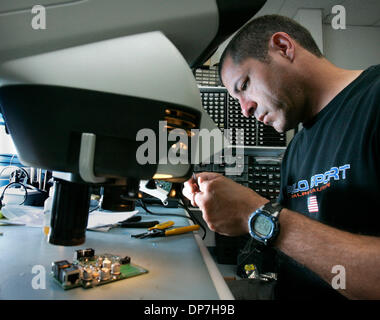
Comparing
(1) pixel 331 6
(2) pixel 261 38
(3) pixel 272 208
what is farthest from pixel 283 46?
(1) pixel 331 6

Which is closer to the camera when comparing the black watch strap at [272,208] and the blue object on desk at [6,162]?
the black watch strap at [272,208]

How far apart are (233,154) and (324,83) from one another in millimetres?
716

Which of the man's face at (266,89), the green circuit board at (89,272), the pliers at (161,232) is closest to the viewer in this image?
the green circuit board at (89,272)

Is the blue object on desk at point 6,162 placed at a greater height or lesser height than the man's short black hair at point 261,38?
lesser

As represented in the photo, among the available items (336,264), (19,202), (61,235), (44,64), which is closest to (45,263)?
(61,235)

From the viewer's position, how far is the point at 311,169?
0.81 meters

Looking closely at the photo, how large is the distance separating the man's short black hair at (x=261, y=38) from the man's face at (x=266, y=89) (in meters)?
0.02

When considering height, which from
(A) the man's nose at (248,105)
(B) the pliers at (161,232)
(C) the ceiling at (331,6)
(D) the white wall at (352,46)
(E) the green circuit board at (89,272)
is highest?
(C) the ceiling at (331,6)

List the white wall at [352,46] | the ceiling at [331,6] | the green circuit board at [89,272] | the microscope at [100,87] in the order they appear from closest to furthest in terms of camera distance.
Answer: the microscope at [100,87] → the green circuit board at [89,272] → the ceiling at [331,6] → the white wall at [352,46]

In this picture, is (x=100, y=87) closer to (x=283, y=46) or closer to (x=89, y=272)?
(x=89, y=272)

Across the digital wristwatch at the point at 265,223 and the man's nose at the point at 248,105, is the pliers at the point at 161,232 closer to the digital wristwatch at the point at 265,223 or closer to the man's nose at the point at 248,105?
the digital wristwatch at the point at 265,223

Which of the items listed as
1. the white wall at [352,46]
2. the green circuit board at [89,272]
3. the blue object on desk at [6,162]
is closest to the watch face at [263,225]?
the green circuit board at [89,272]

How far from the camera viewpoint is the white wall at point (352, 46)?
2193 millimetres
